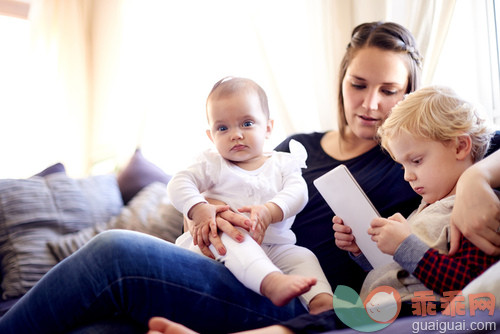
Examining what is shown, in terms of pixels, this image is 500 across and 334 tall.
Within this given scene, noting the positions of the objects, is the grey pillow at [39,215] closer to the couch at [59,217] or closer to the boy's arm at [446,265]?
the couch at [59,217]

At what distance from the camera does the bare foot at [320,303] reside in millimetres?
1175

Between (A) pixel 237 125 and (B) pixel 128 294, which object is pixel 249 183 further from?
(B) pixel 128 294

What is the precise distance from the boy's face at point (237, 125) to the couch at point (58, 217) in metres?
0.61

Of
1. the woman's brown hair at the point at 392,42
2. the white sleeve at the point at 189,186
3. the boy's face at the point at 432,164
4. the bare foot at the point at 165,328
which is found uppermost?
the woman's brown hair at the point at 392,42

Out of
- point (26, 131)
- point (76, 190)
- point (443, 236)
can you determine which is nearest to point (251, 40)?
point (76, 190)

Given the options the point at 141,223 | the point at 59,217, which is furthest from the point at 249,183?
the point at 59,217

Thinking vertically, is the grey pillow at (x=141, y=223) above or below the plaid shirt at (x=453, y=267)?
below

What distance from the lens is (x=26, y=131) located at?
9.02 feet

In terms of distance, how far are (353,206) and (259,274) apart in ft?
1.10

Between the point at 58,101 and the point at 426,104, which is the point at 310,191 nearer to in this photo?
the point at 426,104

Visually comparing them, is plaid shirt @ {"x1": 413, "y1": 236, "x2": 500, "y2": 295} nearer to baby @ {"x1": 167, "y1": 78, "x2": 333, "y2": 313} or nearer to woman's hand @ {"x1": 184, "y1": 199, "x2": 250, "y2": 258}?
baby @ {"x1": 167, "y1": 78, "x2": 333, "y2": 313}

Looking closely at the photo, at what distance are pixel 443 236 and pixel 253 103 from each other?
665mm

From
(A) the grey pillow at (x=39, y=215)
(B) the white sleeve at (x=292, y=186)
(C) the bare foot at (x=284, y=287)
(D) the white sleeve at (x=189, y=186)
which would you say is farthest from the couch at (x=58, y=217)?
(C) the bare foot at (x=284, y=287)

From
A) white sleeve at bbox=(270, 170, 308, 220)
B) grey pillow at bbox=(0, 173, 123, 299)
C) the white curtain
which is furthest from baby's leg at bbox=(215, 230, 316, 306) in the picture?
the white curtain
